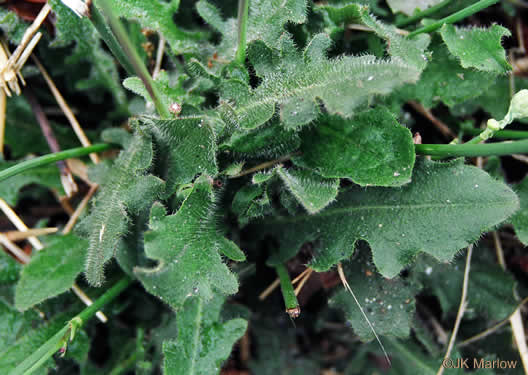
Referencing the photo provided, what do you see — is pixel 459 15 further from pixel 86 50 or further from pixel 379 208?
pixel 86 50

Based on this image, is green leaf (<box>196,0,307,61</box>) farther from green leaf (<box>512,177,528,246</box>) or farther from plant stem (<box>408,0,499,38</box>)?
green leaf (<box>512,177,528,246</box>)

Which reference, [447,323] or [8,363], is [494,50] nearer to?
[447,323]

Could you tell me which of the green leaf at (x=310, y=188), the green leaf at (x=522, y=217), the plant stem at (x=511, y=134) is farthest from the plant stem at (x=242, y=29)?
the green leaf at (x=522, y=217)

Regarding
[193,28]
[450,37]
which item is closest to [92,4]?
[193,28]

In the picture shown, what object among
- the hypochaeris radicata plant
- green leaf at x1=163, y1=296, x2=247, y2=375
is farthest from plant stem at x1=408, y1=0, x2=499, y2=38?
green leaf at x1=163, y1=296, x2=247, y2=375

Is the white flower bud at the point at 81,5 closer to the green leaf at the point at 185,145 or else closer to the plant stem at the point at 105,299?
the green leaf at the point at 185,145

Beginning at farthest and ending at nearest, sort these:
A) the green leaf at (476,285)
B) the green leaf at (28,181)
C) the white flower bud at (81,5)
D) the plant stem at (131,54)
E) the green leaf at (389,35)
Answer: the green leaf at (28,181)
the green leaf at (476,285)
the green leaf at (389,35)
the white flower bud at (81,5)
the plant stem at (131,54)
